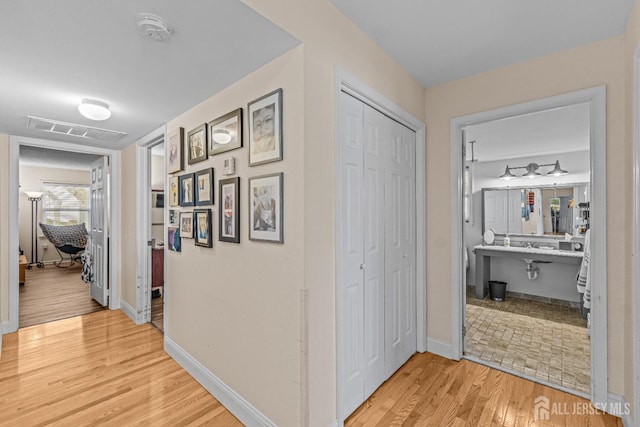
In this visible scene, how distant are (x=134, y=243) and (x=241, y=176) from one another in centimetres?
250

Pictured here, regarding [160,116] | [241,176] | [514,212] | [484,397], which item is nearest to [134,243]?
[160,116]

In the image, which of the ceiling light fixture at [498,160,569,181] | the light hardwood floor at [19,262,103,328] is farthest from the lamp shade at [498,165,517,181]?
the light hardwood floor at [19,262,103,328]

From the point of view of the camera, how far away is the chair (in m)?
6.79

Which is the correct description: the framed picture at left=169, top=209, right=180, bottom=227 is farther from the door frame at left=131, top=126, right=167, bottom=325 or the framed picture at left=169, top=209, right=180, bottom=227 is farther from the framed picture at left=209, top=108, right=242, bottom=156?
the door frame at left=131, top=126, right=167, bottom=325

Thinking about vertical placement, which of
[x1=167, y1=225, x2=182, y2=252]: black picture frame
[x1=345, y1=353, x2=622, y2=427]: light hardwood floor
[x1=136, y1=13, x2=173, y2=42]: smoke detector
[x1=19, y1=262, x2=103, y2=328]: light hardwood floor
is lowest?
[x1=345, y1=353, x2=622, y2=427]: light hardwood floor

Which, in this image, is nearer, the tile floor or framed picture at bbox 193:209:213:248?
framed picture at bbox 193:209:213:248

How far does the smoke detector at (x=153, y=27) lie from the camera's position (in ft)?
4.43

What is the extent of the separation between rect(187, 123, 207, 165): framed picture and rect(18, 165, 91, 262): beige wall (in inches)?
277

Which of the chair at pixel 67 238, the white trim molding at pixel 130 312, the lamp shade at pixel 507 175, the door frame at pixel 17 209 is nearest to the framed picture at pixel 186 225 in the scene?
the white trim molding at pixel 130 312

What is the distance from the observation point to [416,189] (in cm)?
272

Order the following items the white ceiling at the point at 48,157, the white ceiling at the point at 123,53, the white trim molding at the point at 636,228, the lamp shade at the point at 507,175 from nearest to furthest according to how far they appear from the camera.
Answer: the white ceiling at the point at 123,53, the white trim molding at the point at 636,228, the lamp shade at the point at 507,175, the white ceiling at the point at 48,157

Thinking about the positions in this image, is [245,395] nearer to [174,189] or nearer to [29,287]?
[174,189]

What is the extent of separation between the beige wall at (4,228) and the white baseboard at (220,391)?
219 cm

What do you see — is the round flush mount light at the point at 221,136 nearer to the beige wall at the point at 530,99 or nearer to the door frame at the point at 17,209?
the beige wall at the point at 530,99
